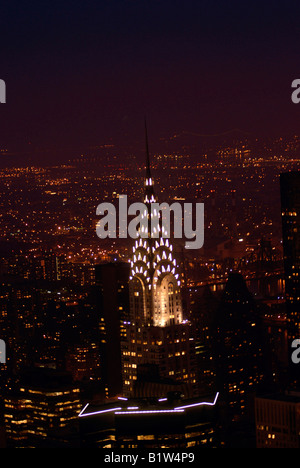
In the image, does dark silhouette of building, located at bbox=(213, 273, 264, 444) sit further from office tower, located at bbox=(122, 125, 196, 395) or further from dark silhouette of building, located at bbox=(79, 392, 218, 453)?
dark silhouette of building, located at bbox=(79, 392, 218, 453)

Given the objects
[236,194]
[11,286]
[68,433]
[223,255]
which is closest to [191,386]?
[68,433]

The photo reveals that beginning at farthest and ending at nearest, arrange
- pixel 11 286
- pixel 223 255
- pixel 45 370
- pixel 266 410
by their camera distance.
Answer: pixel 11 286
pixel 223 255
pixel 45 370
pixel 266 410

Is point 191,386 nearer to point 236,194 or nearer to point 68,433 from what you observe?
point 68,433

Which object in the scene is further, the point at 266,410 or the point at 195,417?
the point at 266,410

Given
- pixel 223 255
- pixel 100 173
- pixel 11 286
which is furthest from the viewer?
pixel 11 286

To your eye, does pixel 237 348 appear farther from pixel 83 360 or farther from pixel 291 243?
pixel 83 360

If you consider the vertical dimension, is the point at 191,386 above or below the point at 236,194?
below

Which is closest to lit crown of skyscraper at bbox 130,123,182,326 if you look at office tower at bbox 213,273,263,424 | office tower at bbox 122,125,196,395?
office tower at bbox 122,125,196,395
